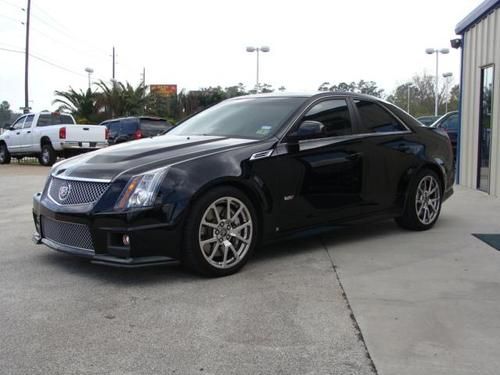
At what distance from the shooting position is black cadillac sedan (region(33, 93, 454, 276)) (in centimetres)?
437

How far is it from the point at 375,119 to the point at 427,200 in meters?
1.20

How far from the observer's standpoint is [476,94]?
10.7 m

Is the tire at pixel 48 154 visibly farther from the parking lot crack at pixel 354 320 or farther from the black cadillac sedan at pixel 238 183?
the parking lot crack at pixel 354 320

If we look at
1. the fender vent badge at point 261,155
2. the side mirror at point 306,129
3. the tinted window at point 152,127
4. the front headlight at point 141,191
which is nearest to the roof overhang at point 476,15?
the side mirror at point 306,129

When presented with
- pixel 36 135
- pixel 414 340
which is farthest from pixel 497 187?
pixel 36 135

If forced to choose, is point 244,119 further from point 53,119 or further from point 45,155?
point 53,119

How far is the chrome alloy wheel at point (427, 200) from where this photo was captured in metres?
6.45

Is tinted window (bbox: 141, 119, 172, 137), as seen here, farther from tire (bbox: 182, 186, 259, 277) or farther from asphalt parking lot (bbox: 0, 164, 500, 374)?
tire (bbox: 182, 186, 259, 277)

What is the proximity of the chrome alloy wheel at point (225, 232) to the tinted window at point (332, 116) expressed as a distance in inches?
49.1

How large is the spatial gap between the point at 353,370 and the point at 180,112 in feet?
153

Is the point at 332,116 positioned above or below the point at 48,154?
above

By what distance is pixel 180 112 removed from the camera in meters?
48.7

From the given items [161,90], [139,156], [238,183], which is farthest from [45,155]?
[161,90]

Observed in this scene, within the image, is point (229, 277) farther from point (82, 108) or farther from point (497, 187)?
point (82, 108)
